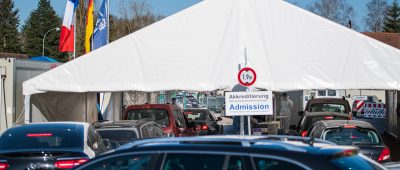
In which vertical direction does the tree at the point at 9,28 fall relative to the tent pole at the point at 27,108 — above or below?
above

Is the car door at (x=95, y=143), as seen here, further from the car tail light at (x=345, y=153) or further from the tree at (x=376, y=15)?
the tree at (x=376, y=15)

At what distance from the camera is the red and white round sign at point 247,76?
44.1 ft

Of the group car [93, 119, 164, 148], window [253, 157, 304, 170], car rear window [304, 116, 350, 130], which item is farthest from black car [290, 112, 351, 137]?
window [253, 157, 304, 170]

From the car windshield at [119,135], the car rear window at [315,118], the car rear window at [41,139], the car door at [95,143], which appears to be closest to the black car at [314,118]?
the car rear window at [315,118]

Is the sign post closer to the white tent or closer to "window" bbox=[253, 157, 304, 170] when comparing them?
the white tent

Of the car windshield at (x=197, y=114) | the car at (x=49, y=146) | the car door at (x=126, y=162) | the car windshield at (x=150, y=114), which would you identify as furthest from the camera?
the car windshield at (x=197, y=114)

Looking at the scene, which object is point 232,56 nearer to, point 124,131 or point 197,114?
point 124,131

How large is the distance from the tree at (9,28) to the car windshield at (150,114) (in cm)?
5984

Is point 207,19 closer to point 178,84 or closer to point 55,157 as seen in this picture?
point 178,84

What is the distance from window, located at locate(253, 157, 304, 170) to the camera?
14.7 ft

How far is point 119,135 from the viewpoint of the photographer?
12609 mm

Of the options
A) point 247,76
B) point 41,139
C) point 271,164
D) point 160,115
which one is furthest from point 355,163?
point 160,115

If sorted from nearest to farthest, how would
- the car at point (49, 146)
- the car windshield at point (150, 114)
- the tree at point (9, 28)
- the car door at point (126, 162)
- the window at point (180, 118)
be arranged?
the car door at point (126, 162) < the car at point (49, 146) < the car windshield at point (150, 114) < the window at point (180, 118) < the tree at point (9, 28)

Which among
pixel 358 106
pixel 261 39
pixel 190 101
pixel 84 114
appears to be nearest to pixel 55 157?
pixel 261 39
